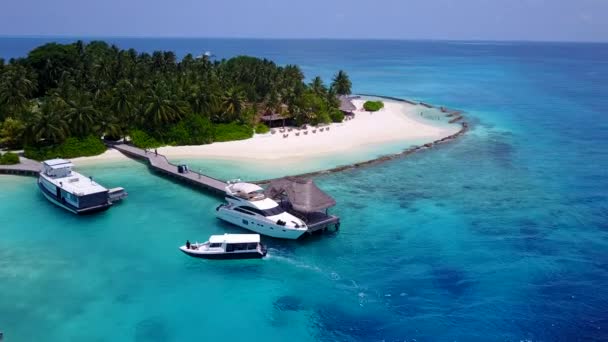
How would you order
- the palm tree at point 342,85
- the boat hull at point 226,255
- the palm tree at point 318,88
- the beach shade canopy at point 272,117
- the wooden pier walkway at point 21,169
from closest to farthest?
the boat hull at point 226,255 < the wooden pier walkway at point 21,169 < the beach shade canopy at point 272,117 < the palm tree at point 318,88 < the palm tree at point 342,85

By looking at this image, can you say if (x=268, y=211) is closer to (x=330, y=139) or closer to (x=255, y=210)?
(x=255, y=210)

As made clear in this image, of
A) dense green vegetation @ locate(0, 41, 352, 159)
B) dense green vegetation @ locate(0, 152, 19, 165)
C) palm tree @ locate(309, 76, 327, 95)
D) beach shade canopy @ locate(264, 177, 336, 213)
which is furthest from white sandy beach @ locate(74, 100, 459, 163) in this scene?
beach shade canopy @ locate(264, 177, 336, 213)

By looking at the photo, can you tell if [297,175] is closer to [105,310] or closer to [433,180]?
[433,180]

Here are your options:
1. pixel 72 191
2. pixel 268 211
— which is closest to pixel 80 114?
pixel 72 191

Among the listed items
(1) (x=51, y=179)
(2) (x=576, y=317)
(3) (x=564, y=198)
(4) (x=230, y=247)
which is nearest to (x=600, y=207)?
(3) (x=564, y=198)

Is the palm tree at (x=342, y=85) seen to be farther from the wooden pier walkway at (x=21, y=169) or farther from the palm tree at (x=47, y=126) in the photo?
the wooden pier walkway at (x=21, y=169)

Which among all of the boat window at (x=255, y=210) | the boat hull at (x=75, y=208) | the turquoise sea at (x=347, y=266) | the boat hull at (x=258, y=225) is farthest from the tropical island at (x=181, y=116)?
the boat window at (x=255, y=210)
